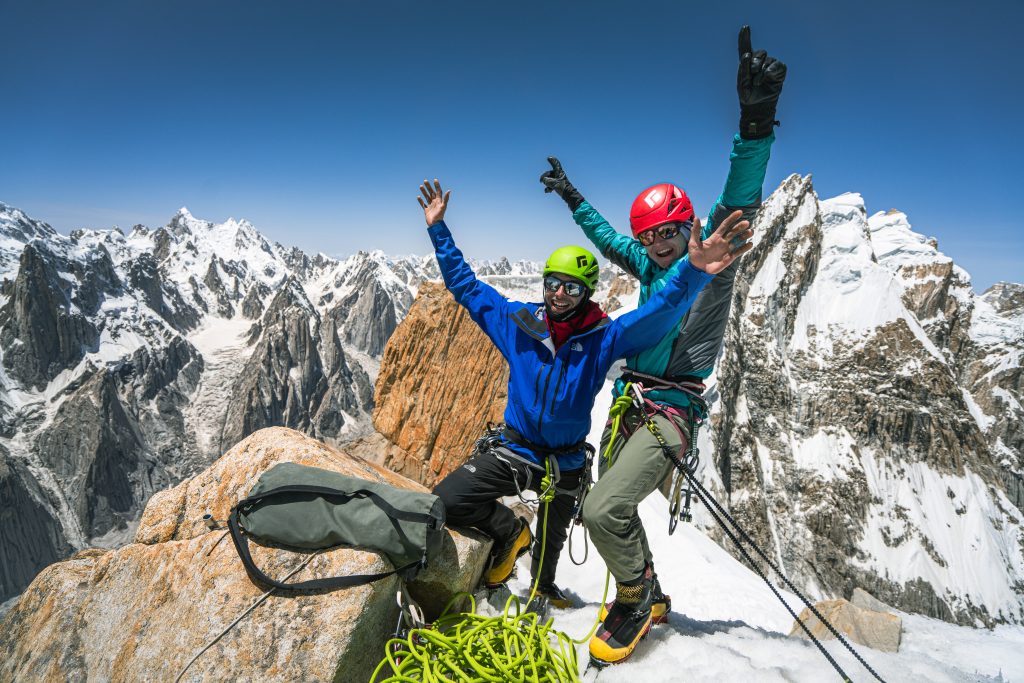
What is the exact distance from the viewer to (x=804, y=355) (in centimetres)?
5847

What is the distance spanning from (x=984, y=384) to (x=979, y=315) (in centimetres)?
2239

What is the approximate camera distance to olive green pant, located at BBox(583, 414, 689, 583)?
14.2 ft

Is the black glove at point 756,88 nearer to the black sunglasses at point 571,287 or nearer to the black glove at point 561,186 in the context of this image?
the black sunglasses at point 571,287

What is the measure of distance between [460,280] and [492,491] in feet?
8.41

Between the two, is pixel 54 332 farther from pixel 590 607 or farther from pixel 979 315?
pixel 979 315

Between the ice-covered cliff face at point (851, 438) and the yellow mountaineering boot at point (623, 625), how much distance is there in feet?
175

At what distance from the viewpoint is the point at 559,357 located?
189 inches

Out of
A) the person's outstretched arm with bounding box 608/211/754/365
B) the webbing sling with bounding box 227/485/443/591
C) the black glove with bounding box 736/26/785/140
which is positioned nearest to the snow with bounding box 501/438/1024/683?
the webbing sling with bounding box 227/485/443/591

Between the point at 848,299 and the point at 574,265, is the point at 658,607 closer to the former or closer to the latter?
the point at 574,265

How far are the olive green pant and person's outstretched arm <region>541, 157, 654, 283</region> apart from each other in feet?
6.65

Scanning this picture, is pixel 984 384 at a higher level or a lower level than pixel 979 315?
lower

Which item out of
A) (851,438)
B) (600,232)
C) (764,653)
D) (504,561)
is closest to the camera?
(764,653)

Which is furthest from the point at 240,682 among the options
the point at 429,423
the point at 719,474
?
the point at 719,474

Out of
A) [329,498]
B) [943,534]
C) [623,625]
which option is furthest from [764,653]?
[943,534]
